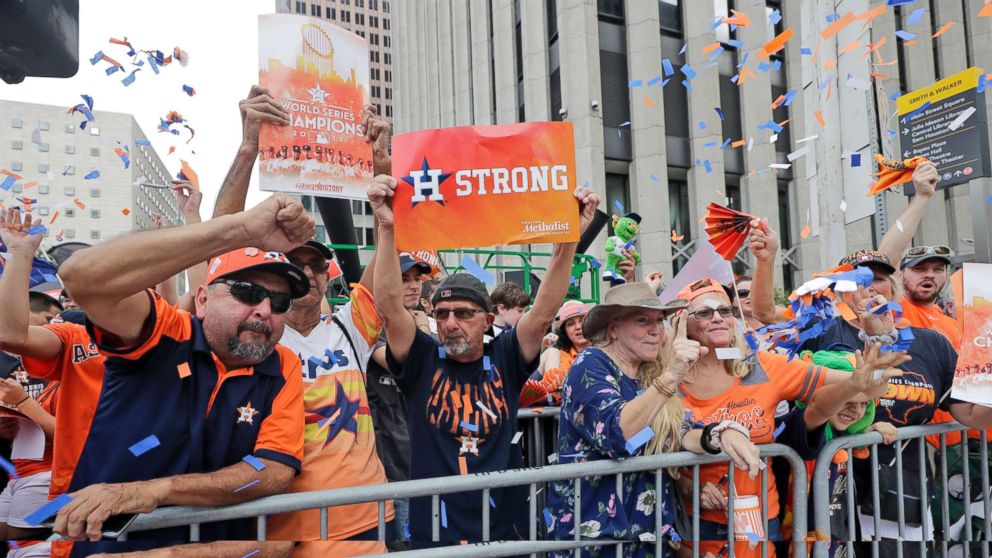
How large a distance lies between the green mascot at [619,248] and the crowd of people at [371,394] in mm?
983

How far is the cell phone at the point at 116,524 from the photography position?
2006 mm

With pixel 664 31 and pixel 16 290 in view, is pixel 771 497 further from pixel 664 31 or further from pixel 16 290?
pixel 664 31

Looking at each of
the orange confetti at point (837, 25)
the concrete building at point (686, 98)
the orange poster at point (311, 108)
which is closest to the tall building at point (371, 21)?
the concrete building at point (686, 98)

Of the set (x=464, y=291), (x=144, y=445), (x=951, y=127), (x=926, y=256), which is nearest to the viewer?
(x=144, y=445)

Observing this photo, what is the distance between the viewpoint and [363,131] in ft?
12.5

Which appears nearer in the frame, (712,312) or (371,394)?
(712,312)

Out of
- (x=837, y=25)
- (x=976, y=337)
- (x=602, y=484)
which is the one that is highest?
(x=837, y=25)

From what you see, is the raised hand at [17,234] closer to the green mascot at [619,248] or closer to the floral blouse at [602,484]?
the floral blouse at [602,484]

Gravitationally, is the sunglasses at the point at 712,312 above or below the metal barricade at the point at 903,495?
above

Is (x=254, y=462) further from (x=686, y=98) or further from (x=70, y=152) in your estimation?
(x=70, y=152)

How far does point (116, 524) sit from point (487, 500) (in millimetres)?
1258

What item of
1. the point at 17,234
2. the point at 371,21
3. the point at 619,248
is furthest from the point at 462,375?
the point at 371,21

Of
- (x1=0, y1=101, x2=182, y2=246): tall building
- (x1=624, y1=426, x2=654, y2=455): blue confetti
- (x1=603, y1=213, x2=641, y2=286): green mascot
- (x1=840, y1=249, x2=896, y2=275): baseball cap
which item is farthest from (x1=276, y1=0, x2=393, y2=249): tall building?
(x1=624, y1=426, x2=654, y2=455): blue confetti

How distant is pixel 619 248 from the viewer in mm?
5309
